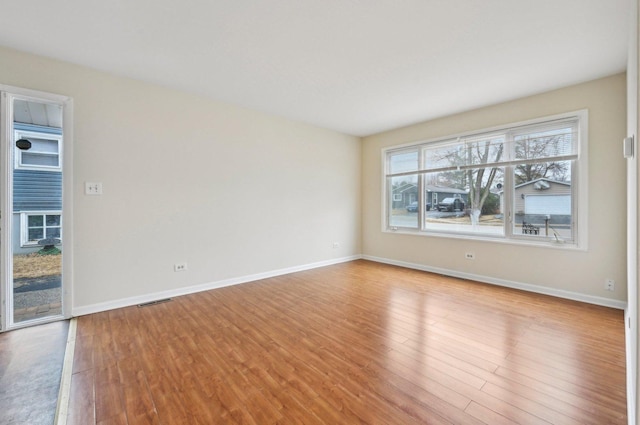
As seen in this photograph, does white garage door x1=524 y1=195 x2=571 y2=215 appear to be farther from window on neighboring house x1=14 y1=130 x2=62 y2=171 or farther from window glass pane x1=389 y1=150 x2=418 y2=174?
window on neighboring house x1=14 y1=130 x2=62 y2=171

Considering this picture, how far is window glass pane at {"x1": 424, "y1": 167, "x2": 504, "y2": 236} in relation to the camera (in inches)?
161

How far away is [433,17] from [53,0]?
284cm

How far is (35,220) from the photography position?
2852 millimetres

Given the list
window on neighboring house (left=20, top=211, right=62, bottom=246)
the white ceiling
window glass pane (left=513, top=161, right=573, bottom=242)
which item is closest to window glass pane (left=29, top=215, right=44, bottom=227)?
window on neighboring house (left=20, top=211, right=62, bottom=246)

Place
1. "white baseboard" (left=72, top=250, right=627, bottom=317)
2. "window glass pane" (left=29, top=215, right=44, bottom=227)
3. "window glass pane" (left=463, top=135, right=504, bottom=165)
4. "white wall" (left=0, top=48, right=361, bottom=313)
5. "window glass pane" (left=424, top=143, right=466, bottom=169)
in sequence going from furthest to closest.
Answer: "window glass pane" (left=424, top=143, right=466, bottom=169) < "window glass pane" (left=463, top=135, right=504, bottom=165) < "white baseboard" (left=72, top=250, right=627, bottom=317) < "white wall" (left=0, top=48, right=361, bottom=313) < "window glass pane" (left=29, top=215, right=44, bottom=227)

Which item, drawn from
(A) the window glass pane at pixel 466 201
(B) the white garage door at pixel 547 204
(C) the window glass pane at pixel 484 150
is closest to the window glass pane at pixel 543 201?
(B) the white garage door at pixel 547 204

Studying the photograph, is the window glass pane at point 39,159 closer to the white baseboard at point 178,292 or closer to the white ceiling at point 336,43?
the white ceiling at point 336,43

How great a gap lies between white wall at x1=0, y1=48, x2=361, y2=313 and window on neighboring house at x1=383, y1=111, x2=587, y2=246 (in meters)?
1.88

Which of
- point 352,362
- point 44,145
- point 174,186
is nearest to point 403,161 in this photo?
point 174,186

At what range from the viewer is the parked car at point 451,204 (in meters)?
4.48

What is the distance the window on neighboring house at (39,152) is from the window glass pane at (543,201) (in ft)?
18.5

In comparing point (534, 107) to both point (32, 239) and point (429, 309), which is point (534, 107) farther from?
point (32, 239)

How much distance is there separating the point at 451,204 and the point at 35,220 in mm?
5440

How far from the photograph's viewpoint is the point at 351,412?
156cm
